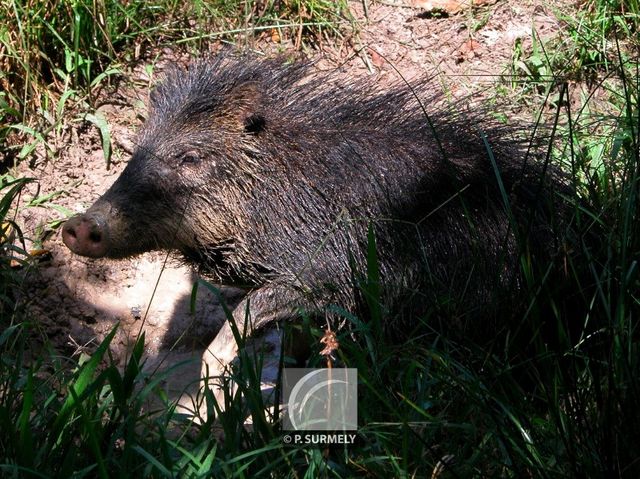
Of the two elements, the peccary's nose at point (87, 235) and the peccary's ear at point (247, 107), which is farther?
the peccary's ear at point (247, 107)

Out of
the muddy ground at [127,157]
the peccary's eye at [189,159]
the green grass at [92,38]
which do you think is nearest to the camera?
the peccary's eye at [189,159]

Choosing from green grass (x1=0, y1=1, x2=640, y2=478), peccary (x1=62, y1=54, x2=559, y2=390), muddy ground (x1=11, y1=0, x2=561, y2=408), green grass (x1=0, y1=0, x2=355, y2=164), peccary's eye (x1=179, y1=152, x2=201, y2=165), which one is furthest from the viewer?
green grass (x1=0, y1=0, x2=355, y2=164)

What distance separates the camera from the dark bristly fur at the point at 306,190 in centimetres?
449

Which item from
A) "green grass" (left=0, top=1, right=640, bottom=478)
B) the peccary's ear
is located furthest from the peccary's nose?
the peccary's ear

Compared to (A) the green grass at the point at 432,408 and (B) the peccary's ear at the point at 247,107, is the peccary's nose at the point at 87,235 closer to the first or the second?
(A) the green grass at the point at 432,408

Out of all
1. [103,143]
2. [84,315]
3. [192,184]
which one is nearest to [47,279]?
[84,315]

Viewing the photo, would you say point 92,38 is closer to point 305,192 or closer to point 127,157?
point 127,157

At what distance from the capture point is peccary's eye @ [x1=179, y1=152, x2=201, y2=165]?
187 inches

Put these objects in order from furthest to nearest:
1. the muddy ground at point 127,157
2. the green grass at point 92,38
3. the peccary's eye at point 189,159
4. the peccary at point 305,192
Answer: the green grass at point 92,38, the muddy ground at point 127,157, the peccary's eye at point 189,159, the peccary at point 305,192

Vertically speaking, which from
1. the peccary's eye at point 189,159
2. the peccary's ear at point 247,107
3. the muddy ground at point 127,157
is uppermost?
Answer: the peccary's ear at point 247,107

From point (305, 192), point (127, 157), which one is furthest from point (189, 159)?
point (127, 157)

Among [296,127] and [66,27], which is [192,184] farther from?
[66,27]

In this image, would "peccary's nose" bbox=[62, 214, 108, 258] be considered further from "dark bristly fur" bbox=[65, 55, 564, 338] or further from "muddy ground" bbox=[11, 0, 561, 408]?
"muddy ground" bbox=[11, 0, 561, 408]

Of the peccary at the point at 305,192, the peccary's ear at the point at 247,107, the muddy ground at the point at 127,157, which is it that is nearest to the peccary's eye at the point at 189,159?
the peccary at the point at 305,192
